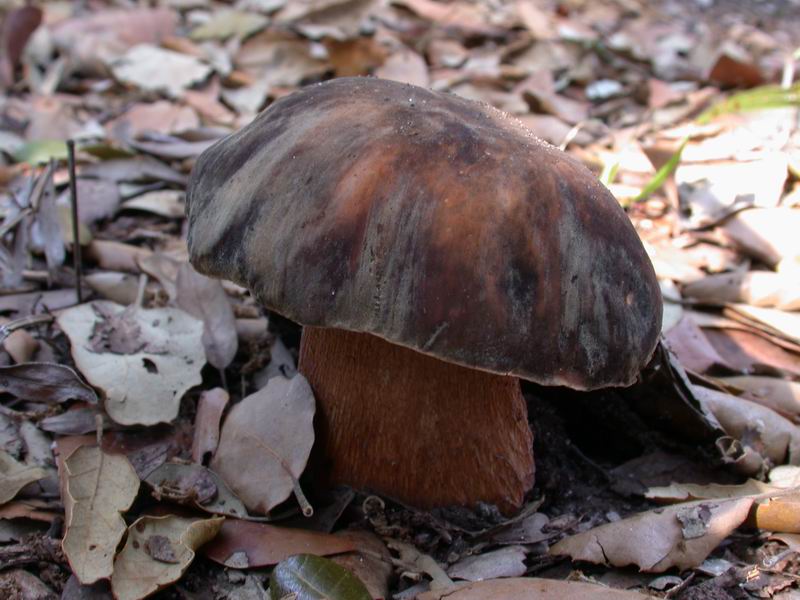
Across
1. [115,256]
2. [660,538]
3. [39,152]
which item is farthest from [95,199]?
[660,538]

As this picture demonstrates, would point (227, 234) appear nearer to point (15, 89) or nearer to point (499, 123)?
point (499, 123)

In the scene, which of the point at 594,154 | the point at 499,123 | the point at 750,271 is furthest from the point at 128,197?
the point at 750,271

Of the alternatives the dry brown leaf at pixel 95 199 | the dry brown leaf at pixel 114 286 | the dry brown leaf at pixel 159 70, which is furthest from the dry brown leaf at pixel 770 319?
the dry brown leaf at pixel 159 70

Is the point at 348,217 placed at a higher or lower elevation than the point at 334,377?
higher

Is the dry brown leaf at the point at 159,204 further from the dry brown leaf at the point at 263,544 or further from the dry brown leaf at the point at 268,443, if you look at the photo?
the dry brown leaf at the point at 263,544

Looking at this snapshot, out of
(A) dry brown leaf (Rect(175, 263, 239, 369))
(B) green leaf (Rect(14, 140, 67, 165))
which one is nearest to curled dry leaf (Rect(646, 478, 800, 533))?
(A) dry brown leaf (Rect(175, 263, 239, 369))

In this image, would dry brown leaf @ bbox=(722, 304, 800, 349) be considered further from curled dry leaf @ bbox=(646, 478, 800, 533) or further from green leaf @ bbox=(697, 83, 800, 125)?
green leaf @ bbox=(697, 83, 800, 125)
